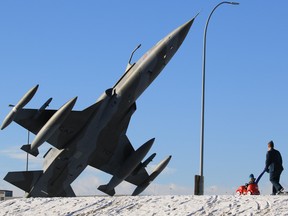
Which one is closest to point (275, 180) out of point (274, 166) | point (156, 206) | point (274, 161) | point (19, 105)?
point (274, 166)

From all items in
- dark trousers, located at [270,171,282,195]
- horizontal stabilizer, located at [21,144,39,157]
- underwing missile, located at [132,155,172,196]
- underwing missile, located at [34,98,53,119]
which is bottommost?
dark trousers, located at [270,171,282,195]

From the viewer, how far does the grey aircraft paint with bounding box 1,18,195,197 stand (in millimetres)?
25688

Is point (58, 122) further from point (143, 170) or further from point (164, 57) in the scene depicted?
point (143, 170)

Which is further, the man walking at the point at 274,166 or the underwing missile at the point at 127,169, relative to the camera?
the underwing missile at the point at 127,169

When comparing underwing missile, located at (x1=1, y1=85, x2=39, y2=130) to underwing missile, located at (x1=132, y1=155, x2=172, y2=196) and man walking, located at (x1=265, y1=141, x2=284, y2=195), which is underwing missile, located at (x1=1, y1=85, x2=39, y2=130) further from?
man walking, located at (x1=265, y1=141, x2=284, y2=195)

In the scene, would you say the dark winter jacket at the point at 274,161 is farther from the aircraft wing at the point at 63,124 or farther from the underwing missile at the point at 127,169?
the underwing missile at the point at 127,169

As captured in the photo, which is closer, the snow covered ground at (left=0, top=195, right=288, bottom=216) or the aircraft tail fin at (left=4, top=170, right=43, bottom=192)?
the snow covered ground at (left=0, top=195, right=288, bottom=216)

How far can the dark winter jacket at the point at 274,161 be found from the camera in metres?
15.3

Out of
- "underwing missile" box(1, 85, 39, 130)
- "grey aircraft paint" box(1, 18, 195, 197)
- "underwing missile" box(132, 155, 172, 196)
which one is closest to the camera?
"underwing missile" box(1, 85, 39, 130)

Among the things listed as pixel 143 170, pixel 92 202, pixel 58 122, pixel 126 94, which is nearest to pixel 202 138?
pixel 126 94

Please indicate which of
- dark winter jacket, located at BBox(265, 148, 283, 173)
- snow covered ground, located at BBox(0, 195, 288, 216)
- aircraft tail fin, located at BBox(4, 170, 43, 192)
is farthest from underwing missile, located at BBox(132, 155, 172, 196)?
snow covered ground, located at BBox(0, 195, 288, 216)

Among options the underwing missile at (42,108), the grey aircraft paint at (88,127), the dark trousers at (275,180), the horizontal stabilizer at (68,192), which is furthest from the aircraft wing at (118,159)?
the dark trousers at (275,180)

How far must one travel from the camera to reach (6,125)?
24.1 meters

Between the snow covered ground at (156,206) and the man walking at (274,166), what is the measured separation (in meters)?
4.73
